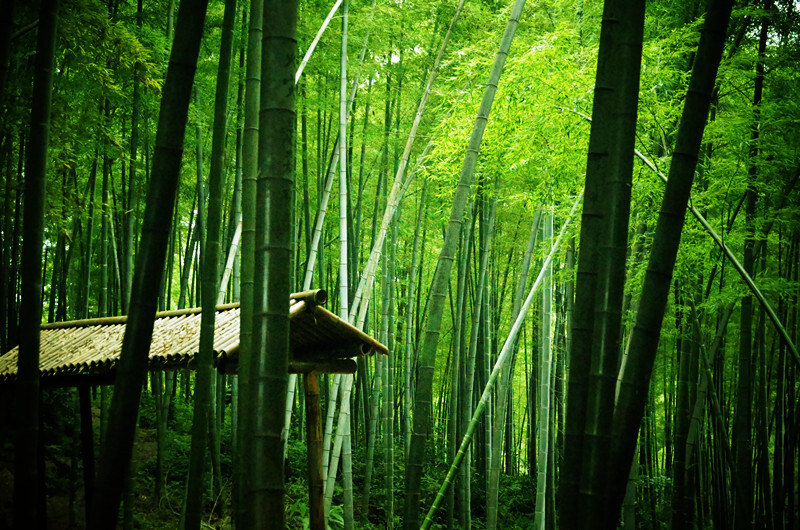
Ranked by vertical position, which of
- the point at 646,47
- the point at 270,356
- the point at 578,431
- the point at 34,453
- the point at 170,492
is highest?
the point at 646,47

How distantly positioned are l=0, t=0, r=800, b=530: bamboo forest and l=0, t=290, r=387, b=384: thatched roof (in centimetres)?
2

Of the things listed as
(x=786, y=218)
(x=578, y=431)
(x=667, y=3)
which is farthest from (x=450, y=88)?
(x=578, y=431)

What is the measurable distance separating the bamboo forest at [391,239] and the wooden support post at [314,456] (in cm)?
2

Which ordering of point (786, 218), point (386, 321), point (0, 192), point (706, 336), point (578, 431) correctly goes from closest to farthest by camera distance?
point (578, 431) → point (786, 218) → point (0, 192) → point (386, 321) → point (706, 336)

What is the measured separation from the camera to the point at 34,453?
2.30 m

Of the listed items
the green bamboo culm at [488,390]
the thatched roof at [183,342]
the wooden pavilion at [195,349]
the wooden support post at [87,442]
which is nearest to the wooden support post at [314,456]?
the wooden pavilion at [195,349]

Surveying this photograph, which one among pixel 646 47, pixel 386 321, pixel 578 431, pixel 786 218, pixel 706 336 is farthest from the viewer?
pixel 706 336

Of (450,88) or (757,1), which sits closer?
(757,1)

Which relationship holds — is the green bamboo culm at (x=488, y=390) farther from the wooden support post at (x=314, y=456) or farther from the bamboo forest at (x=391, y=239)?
the wooden support post at (x=314, y=456)

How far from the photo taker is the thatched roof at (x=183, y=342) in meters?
3.35

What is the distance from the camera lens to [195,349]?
3316 millimetres

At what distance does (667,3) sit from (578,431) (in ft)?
Result: 12.4

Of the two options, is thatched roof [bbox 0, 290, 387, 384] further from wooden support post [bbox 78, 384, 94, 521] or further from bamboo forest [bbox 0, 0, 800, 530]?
wooden support post [bbox 78, 384, 94, 521]

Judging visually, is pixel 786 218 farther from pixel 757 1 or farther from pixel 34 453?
pixel 34 453
